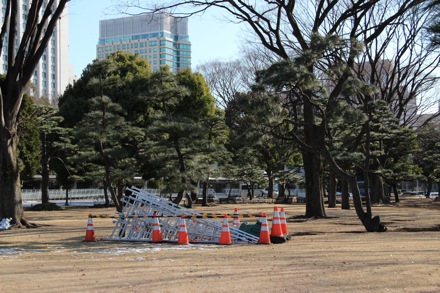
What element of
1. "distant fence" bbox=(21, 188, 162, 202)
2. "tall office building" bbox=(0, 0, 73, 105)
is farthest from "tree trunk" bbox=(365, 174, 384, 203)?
"tall office building" bbox=(0, 0, 73, 105)

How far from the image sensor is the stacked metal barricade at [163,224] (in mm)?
12258

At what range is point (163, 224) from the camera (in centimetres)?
1275

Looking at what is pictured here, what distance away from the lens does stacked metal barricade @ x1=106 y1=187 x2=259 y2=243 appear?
12.3 m

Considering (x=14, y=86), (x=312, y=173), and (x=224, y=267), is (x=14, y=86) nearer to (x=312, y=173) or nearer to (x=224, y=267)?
(x=312, y=173)

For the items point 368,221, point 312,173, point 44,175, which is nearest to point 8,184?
point 368,221

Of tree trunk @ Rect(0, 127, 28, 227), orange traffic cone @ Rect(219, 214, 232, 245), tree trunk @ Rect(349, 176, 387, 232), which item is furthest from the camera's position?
tree trunk @ Rect(0, 127, 28, 227)

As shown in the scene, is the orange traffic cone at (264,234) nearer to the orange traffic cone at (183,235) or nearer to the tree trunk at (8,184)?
the orange traffic cone at (183,235)

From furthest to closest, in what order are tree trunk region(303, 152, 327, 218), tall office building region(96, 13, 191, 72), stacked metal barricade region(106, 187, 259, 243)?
tall office building region(96, 13, 191, 72), tree trunk region(303, 152, 327, 218), stacked metal barricade region(106, 187, 259, 243)

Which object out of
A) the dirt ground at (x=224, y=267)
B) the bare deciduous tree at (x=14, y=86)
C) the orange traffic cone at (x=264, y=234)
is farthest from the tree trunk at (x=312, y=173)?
the bare deciduous tree at (x=14, y=86)

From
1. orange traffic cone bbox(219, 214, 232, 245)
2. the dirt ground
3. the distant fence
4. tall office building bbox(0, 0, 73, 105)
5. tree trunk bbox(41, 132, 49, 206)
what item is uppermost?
tall office building bbox(0, 0, 73, 105)

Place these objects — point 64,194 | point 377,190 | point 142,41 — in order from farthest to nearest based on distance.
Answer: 1. point 142,41
2. point 64,194
3. point 377,190

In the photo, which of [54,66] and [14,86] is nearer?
[14,86]

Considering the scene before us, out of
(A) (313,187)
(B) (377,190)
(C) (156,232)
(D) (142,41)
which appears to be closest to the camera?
(C) (156,232)

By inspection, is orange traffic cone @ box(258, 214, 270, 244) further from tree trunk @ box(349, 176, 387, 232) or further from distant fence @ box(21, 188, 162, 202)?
distant fence @ box(21, 188, 162, 202)
